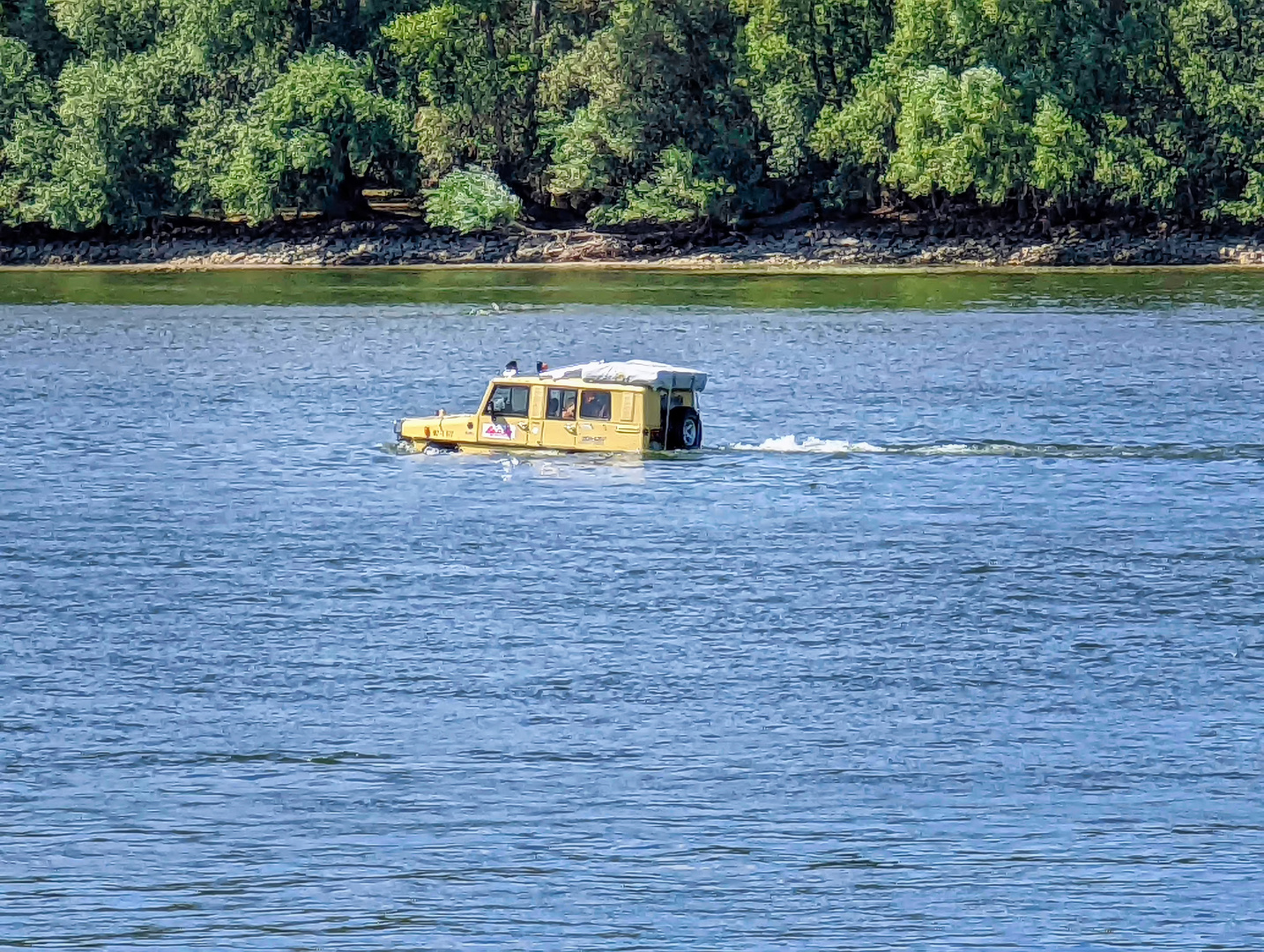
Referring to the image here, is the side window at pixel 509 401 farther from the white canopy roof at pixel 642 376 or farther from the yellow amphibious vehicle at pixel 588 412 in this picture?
the white canopy roof at pixel 642 376

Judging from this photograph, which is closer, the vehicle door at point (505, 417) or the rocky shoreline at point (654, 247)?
the vehicle door at point (505, 417)

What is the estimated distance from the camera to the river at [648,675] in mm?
24781

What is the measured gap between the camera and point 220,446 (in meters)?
59.7

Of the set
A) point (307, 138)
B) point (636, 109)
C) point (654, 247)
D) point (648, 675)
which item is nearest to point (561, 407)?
point (648, 675)

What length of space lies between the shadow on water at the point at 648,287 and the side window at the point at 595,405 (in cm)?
Result: 4417

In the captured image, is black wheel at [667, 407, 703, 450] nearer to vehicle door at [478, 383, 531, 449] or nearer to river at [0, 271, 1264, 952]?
river at [0, 271, 1264, 952]

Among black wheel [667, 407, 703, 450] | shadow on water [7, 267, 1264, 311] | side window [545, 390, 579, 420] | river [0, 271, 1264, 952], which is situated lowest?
river [0, 271, 1264, 952]

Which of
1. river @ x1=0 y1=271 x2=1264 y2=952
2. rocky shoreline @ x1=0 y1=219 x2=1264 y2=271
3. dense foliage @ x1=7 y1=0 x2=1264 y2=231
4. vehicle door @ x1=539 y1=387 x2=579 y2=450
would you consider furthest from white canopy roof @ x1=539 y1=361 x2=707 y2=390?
rocky shoreline @ x1=0 y1=219 x2=1264 y2=271

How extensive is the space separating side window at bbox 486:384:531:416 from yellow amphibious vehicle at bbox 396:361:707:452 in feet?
0.07

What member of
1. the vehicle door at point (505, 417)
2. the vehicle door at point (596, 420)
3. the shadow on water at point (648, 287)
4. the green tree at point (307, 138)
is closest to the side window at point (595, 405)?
the vehicle door at point (596, 420)

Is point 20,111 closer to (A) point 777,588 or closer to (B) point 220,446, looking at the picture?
(B) point 220,446

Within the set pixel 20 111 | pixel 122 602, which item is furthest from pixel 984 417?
pixel 20 111

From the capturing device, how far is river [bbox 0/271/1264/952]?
81.3 feet

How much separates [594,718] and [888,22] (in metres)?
95.0
